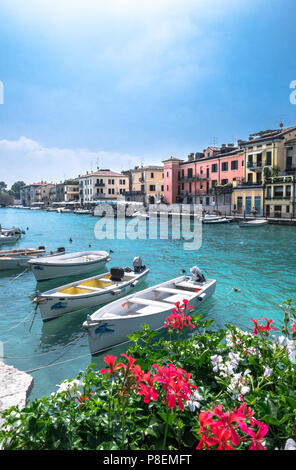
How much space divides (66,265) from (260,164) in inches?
1464

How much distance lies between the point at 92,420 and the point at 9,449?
633mm

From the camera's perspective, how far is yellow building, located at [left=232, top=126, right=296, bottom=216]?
41750 mm

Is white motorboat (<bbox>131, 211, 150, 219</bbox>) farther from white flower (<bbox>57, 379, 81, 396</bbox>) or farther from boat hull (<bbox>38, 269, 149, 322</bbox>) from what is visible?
white flower (<bbox>57, 379, 81, 396</bbox>)

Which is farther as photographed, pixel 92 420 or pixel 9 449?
pixel 92 420

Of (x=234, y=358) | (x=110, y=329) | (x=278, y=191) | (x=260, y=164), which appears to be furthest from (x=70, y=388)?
(x=260, y=164)

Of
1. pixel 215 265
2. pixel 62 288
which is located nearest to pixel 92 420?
pixel 62 288

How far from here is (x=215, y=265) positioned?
18.8m

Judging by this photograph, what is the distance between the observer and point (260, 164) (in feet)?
144

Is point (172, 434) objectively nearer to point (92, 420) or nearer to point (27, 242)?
point (92, 420)

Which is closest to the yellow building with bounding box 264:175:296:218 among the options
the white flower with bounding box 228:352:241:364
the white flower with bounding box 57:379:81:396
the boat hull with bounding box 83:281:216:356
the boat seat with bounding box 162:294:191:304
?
the boat seat with bounding box 162:294:191:304

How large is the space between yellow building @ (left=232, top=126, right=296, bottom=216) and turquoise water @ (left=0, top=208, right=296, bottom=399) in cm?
1502

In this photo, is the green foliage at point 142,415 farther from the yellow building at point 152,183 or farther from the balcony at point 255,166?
the yellow building at point 152,183

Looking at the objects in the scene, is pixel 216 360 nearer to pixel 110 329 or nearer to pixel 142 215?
pixel 110 329
